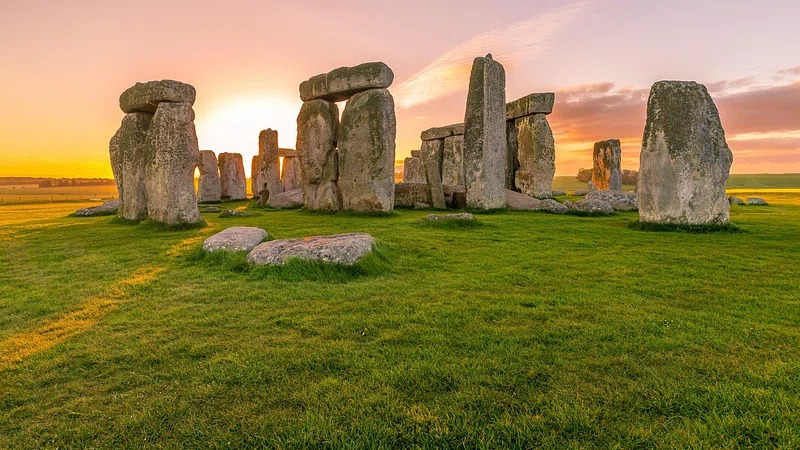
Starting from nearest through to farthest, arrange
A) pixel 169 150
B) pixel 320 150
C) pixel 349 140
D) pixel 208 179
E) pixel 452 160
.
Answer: pixel 169 150
pixel 349 140
pixel 320 150
pixel 208 179
pixel 452 160

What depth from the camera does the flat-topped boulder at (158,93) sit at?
32.5ft

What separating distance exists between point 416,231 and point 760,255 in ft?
19.0

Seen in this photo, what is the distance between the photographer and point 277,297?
4582 millimetres

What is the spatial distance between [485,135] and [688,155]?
544 cm

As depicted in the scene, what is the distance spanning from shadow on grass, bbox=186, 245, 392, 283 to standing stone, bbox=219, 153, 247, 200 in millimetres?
18148

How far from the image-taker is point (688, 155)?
862cm

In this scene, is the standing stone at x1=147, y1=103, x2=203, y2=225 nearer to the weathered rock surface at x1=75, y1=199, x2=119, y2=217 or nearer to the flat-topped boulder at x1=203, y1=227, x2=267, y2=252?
the flat-topped boulder at x1=203, y1=227, x2=267, y2=252

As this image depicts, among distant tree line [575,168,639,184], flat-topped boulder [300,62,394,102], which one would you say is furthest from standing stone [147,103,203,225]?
distant tree line [575,168,639,184]

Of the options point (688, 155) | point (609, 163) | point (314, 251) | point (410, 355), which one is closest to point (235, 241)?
point (314, 251)

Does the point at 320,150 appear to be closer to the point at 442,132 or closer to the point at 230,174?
the point at 230,174

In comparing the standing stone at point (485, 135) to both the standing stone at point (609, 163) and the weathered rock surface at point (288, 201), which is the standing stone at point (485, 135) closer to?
the weathered rock surface at point (288, 201)

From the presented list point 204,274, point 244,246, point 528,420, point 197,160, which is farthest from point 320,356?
point 197,160

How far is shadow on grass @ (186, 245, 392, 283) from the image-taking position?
527cm

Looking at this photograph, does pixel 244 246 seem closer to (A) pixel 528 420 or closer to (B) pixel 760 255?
(A) pixel 528 420
